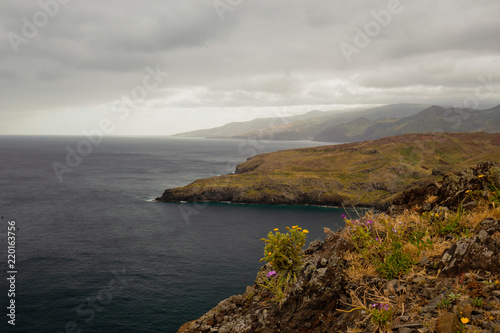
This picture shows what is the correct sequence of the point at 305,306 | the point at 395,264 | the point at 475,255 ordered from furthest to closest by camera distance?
the point at 305,306 → the point at 395,264 → the point at 475,255

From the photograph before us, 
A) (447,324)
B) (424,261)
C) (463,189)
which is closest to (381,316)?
(447,324)

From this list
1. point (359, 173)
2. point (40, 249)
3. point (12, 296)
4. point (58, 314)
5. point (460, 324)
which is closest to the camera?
point (460, 324)

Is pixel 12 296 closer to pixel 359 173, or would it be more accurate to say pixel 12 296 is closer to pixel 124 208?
pixel 124 208

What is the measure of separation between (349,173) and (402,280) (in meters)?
121

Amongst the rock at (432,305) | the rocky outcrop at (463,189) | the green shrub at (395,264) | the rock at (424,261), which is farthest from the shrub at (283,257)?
the rocky outcrop at (463,189)

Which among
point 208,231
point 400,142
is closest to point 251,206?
point 208,231

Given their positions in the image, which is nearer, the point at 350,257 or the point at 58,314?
the point at 350,257

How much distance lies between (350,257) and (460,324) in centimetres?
386

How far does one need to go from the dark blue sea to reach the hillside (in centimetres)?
854

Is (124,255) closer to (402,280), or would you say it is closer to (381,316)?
(402,280)

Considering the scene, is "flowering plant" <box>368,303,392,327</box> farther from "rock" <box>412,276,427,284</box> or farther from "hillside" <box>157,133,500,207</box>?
"hillside" <box>157,133,500,207</box>

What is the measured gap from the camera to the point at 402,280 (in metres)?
7.25

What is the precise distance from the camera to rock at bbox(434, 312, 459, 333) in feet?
16.8

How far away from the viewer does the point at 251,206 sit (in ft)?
324
